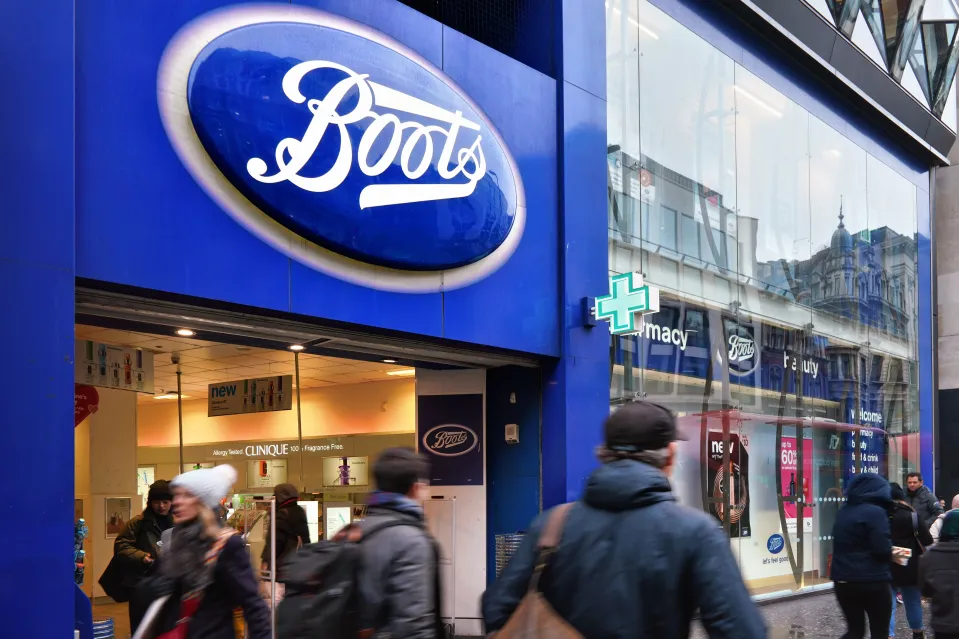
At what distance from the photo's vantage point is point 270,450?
Result: 42.7ft

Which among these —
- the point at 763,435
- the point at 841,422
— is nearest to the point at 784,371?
the point at 763,435

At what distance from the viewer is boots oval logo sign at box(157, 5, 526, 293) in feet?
24.1

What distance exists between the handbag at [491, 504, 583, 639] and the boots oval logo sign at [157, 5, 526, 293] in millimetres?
5212

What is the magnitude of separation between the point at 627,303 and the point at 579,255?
2.65 feet

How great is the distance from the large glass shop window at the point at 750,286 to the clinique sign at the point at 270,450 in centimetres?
428

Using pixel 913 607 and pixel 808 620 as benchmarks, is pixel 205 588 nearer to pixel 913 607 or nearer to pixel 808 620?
pixel 913 607

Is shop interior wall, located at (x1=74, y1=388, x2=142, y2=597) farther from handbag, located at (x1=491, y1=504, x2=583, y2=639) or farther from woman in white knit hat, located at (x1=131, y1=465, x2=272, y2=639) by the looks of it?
handbag, located at (x1=491, y1=504, x2=583, y2=639)

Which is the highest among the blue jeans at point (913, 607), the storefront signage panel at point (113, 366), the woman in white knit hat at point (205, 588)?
the storefront signage panel at point (113, 366)

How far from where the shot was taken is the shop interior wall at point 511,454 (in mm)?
10352

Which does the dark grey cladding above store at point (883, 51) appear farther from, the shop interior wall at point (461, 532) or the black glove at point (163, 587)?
the black glove at point (163, 587)

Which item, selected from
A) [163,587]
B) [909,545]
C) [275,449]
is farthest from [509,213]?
[163,587]

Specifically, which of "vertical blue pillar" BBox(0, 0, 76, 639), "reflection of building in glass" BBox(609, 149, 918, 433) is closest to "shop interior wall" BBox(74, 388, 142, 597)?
"reflection of building in glass" BBox(609, 149, 918, 433)

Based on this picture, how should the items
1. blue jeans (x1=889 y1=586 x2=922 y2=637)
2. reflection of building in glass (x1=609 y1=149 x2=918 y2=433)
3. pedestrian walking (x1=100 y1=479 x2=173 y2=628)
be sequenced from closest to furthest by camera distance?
pedestrian walking (x1=100 y1=479 x2=173 y2=628)
blue jeans (x1=889 y1=586 x2=922 y2=637)
reflection of building in glass (x1=609 y1=149 x2=918 y2=433)

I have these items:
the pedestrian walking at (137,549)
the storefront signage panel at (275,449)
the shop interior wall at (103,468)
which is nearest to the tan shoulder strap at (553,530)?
the pedestrian walking at (137,549)
